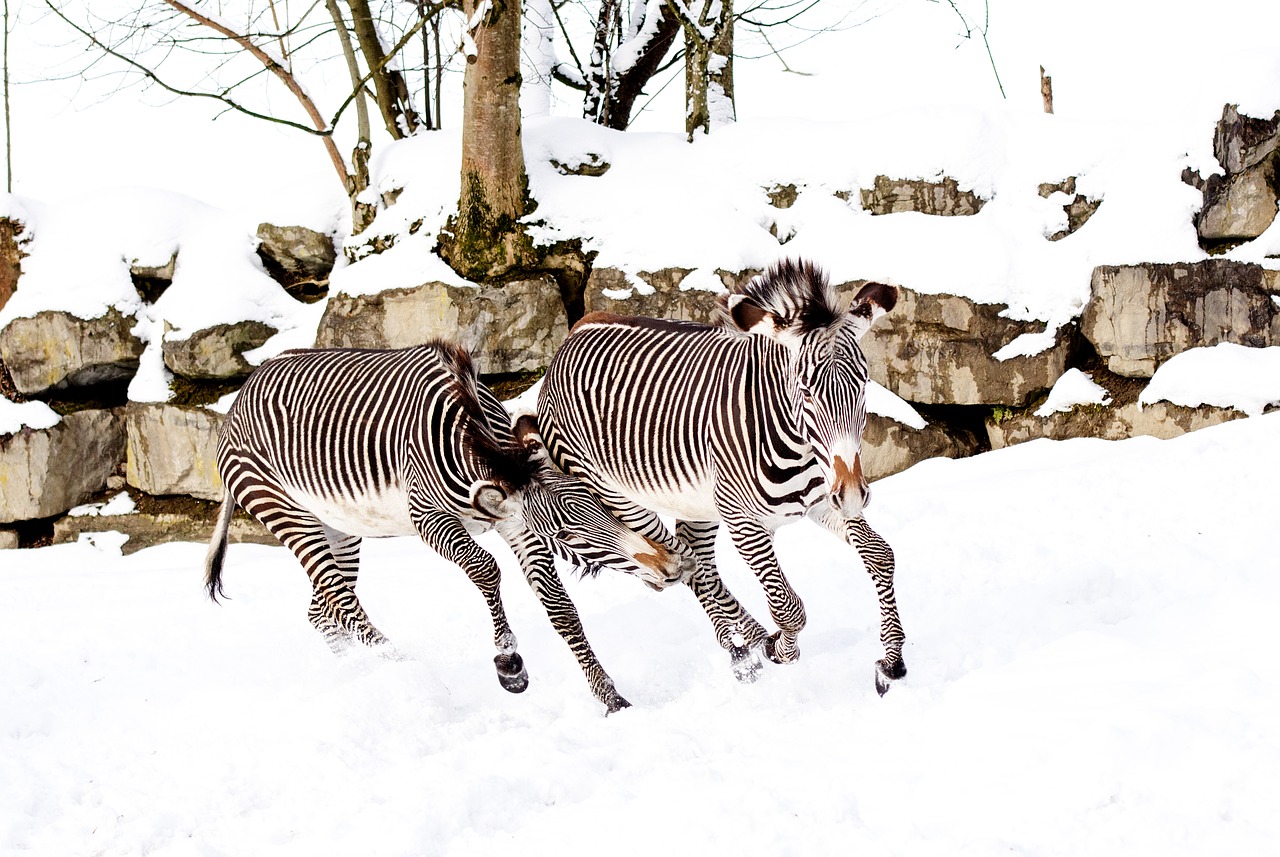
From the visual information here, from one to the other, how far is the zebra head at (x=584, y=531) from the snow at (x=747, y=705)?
0.61 meters

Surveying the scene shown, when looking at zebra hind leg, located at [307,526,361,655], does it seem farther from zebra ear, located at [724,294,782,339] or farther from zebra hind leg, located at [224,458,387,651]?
zebra ear, located at [724,294,782,339]

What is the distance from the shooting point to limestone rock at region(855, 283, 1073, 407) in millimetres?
8984

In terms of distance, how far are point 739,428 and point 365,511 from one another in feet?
6.58

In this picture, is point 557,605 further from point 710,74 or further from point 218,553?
point 710,74

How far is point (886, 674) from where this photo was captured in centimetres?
416

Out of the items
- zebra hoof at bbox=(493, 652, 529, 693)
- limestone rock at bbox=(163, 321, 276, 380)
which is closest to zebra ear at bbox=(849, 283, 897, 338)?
zebra hoof at bbox=(493, 652, 529, 693)

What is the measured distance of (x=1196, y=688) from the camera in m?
3.43

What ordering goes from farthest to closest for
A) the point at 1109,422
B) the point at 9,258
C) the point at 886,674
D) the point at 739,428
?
1. the point at 9,258
2. the point at 1109,422
3. the point at 739,428
4. the point at 886,674

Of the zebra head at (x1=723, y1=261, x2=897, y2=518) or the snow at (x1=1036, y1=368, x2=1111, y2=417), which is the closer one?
the zebra head at (x1=723, y1=261, x2=897, y2=518)

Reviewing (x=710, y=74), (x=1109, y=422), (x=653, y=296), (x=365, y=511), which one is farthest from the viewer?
(x=710, y=74)

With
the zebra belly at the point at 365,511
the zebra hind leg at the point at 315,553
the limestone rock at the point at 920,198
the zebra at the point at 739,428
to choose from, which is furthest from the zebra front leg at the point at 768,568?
the limestone rock at the point at 920,198

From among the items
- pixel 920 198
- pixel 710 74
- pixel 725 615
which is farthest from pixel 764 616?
pixel 710 74

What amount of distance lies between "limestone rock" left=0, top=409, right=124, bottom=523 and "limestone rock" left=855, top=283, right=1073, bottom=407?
7.90 metres

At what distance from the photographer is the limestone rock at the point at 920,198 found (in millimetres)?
9883
